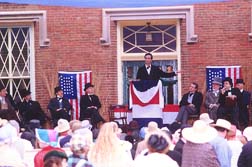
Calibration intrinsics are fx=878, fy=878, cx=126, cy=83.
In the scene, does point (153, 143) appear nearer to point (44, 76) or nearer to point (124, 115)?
point (124, 115)

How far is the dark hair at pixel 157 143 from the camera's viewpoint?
34.4 ft

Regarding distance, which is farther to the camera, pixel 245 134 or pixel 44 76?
pixel 44 76

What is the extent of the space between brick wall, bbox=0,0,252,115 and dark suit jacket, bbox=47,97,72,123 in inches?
43.9

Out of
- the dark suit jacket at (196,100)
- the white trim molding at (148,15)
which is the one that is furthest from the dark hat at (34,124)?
the dark suit jacket at (196,100)

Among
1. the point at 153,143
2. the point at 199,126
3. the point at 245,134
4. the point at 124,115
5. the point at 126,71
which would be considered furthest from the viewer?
the point at 126,71

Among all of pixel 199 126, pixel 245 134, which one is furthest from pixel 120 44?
pixel 199 126

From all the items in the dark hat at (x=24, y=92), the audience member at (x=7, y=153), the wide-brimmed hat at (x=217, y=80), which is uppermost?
the wide-brimmed hat at (x=217, y=80)

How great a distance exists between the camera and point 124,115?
24.1 meters

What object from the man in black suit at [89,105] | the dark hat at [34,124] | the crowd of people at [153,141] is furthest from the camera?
the man in black suit at [89,105]

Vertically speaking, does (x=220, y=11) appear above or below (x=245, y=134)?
above

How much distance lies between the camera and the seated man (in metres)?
23.2

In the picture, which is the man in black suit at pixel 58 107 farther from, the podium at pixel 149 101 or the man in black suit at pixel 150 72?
the man in black suit at pixel 150 72

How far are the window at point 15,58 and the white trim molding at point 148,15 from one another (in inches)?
93.2

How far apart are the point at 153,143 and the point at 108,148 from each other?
863mm
